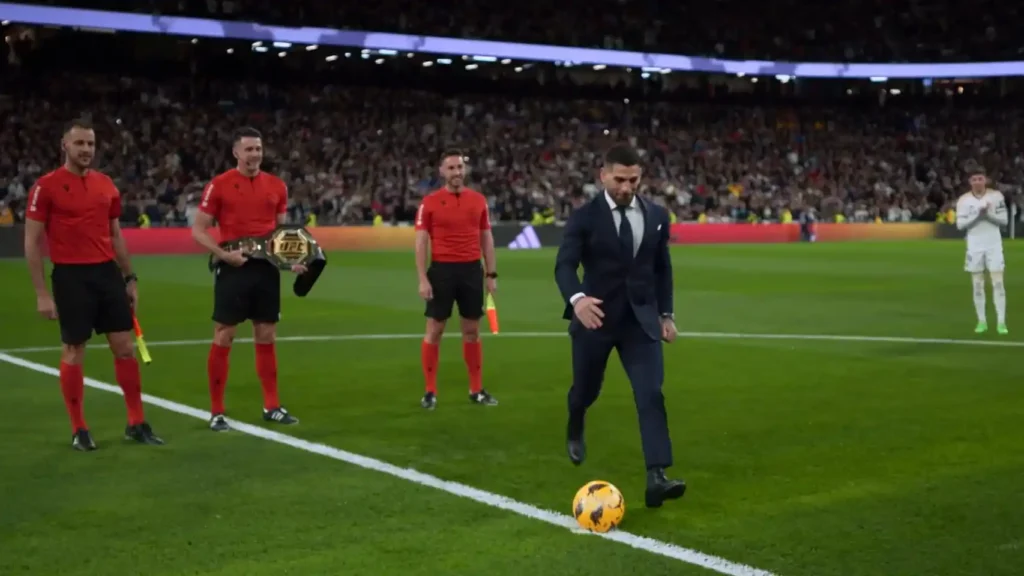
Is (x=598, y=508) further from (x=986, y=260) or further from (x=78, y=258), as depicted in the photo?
(x=986, y=260)

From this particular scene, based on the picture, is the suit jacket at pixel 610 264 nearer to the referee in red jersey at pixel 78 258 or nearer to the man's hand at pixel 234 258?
the man's hand at pixel 234 258

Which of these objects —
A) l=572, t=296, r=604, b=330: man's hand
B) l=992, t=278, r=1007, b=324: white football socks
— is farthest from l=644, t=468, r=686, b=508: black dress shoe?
l=992, t=278, r=1007, b=324: white football socks

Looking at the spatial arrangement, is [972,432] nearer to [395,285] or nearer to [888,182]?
[395,285]

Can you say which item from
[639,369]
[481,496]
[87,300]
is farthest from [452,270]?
[639,369]

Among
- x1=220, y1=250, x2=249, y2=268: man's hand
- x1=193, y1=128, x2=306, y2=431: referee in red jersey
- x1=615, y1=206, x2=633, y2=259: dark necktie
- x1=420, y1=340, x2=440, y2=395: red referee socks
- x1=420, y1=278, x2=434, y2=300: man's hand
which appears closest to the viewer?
x1=615, y1=206, x2=633, y2=259: dark necktie

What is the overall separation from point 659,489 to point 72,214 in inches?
184

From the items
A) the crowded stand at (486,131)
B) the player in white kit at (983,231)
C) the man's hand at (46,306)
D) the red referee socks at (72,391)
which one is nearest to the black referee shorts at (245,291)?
the red referee socks at (72,391)

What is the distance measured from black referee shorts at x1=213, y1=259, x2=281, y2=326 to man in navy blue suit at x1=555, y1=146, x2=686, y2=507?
321 centimetres

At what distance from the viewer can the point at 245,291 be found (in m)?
9.32

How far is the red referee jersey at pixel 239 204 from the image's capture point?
927cm

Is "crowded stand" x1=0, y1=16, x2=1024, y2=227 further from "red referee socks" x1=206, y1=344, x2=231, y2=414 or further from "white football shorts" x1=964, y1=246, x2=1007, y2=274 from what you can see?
"red referee socks" x1=206, y1=344, x2=231, y2=414

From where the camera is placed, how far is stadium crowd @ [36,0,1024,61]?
160 ft

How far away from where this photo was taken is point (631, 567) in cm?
565

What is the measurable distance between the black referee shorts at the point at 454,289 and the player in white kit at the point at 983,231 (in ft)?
25.7
